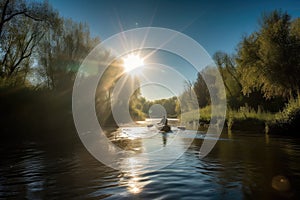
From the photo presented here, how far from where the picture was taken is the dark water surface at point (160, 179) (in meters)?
6.86

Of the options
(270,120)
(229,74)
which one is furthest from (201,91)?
(270,120)

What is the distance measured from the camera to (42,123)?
2766 cm

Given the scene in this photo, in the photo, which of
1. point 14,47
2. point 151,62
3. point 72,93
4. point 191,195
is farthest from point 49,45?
point 191,195

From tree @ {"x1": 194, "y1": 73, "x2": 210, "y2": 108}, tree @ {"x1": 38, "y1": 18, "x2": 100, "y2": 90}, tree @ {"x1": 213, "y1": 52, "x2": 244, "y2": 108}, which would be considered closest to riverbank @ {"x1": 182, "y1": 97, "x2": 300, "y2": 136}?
tree @ {"x1": 213, "y1": 52, "x2": 244, "y2": 108}

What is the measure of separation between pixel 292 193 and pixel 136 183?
4388mm

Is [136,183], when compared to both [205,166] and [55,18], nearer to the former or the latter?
[205,166]

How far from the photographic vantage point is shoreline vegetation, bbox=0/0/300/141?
979 inches

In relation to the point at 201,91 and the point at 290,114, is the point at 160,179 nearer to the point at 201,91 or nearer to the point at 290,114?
the point at 290,114

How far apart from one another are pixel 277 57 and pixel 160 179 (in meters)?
24.4

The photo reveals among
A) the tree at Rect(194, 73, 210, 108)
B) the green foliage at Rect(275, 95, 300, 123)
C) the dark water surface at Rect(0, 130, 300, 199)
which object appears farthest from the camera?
the tree at Rect(194, 73, 210, 108)

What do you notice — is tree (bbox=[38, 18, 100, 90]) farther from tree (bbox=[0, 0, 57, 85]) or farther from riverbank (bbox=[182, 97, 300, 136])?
riverbank (bbox=[182, 97, 300, 136])

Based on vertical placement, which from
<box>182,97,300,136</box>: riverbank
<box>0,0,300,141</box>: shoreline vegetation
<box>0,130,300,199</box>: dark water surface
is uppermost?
<box>0,0,300,141</box>: shoreline vegetation

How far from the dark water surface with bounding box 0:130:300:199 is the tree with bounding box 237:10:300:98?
1780 centimetres

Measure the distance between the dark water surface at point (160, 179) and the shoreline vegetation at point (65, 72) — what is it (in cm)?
1271
